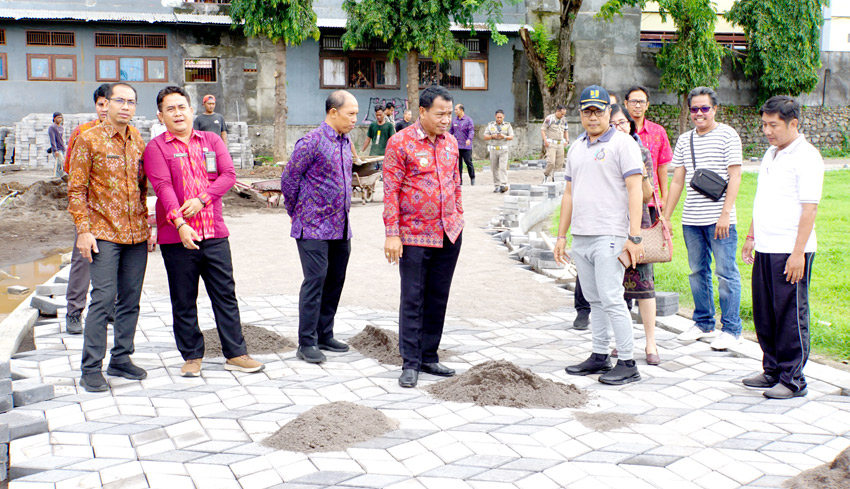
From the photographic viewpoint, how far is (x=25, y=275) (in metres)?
10.7

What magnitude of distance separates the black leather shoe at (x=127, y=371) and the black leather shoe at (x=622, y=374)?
10.1 feet

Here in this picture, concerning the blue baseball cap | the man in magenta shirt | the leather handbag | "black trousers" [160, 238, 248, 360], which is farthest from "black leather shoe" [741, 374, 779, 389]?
"black trousers" [160, 238, 248, 360]

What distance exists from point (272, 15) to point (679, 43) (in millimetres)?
14785

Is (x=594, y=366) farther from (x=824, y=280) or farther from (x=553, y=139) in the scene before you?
(x=553, y=139)

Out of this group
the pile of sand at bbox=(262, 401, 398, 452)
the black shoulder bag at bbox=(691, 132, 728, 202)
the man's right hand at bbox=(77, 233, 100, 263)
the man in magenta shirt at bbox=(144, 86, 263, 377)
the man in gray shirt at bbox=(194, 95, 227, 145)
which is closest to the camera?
the pile of sand at bbox=(262, 401, 398, 452)

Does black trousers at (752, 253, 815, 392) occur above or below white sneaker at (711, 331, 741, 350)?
above

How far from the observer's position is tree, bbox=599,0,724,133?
94.7 feet

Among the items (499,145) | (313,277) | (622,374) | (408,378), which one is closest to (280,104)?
(499,145)

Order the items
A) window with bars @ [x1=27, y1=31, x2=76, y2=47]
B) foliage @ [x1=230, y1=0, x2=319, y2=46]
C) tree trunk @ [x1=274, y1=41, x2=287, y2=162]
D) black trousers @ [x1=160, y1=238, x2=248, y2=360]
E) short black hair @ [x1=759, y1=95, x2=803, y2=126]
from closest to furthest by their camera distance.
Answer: short black hair @ [x1=759, y1=95, x2=803, y2=126] < black trousers @ [x1=160, y1=238, x2=248, y2=360] < foliage @ [x1=230, y1=0, x2=319, y2=46] < tree trunk @ [x1=274, y1=41, x2=287, y2=162] < window with bars @ [x1=27, y1=31, x2=76, y2=47]

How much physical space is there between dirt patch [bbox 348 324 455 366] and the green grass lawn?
119 inches

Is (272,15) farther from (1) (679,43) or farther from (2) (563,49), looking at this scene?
(1) (679,43)

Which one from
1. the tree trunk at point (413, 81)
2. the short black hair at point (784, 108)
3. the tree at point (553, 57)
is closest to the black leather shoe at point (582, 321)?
the short black hair at point (784, 108)

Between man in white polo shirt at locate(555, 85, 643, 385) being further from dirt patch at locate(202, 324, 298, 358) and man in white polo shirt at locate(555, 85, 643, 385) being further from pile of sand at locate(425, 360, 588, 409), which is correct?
dirt patch at locate(202, 324, 298, 358)

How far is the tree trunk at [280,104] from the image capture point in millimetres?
24625
